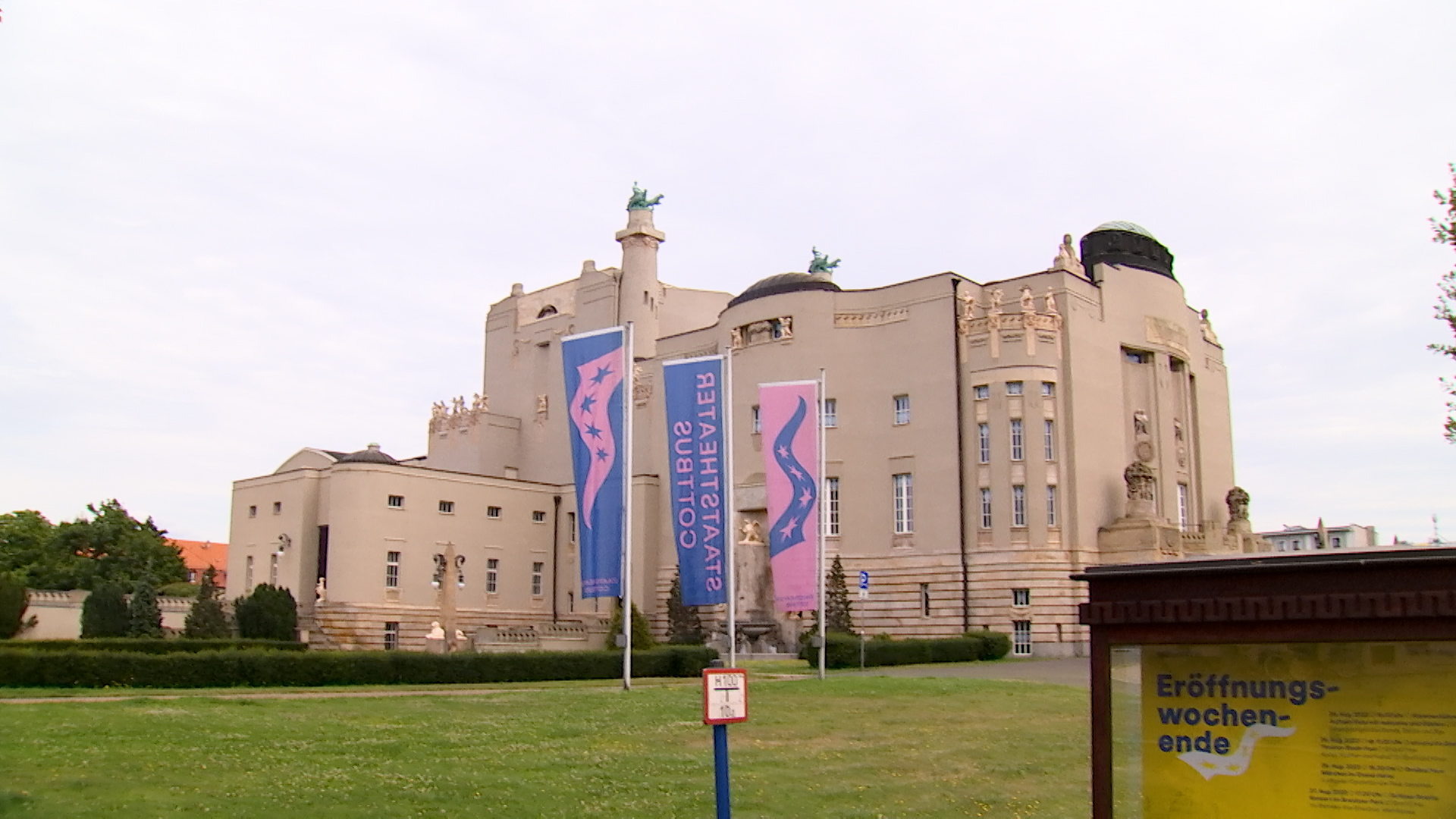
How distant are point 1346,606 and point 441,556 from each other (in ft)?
189

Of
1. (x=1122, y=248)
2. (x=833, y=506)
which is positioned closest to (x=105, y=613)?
(x=833, y=506)

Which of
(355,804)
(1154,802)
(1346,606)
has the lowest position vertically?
(355,804)

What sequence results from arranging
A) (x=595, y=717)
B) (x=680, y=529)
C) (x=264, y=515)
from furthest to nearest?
1. (x=264, y=515)
2. (x=680, y=529)
3. (x=595, y=717)

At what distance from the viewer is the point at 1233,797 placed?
7648 millimetres

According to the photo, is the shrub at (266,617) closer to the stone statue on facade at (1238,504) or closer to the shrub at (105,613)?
the shrub at (105,613)

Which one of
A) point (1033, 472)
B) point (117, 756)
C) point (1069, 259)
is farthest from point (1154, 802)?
point (1069, 259)

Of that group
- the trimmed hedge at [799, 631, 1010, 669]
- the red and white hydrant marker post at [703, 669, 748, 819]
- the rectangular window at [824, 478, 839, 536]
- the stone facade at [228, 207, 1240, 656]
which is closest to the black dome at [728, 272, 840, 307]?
the stone facade at [228, 207, 1240, 656]

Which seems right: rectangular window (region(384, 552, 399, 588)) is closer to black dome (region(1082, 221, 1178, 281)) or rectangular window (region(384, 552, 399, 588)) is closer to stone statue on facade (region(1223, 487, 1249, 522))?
black dome (region(1082, 221, 1178, 281))

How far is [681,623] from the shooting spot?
60844 mm

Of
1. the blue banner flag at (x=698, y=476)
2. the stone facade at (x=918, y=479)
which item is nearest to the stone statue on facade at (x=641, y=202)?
the stone facade at (x=918, y=479)

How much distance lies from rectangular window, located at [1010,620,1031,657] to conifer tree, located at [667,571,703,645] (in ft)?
48.3

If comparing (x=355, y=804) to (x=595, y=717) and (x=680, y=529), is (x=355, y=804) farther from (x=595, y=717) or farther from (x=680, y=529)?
(x=680, y=529)

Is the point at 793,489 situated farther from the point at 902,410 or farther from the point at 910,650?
the point at 902,410

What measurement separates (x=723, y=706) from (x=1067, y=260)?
50.1 metres
